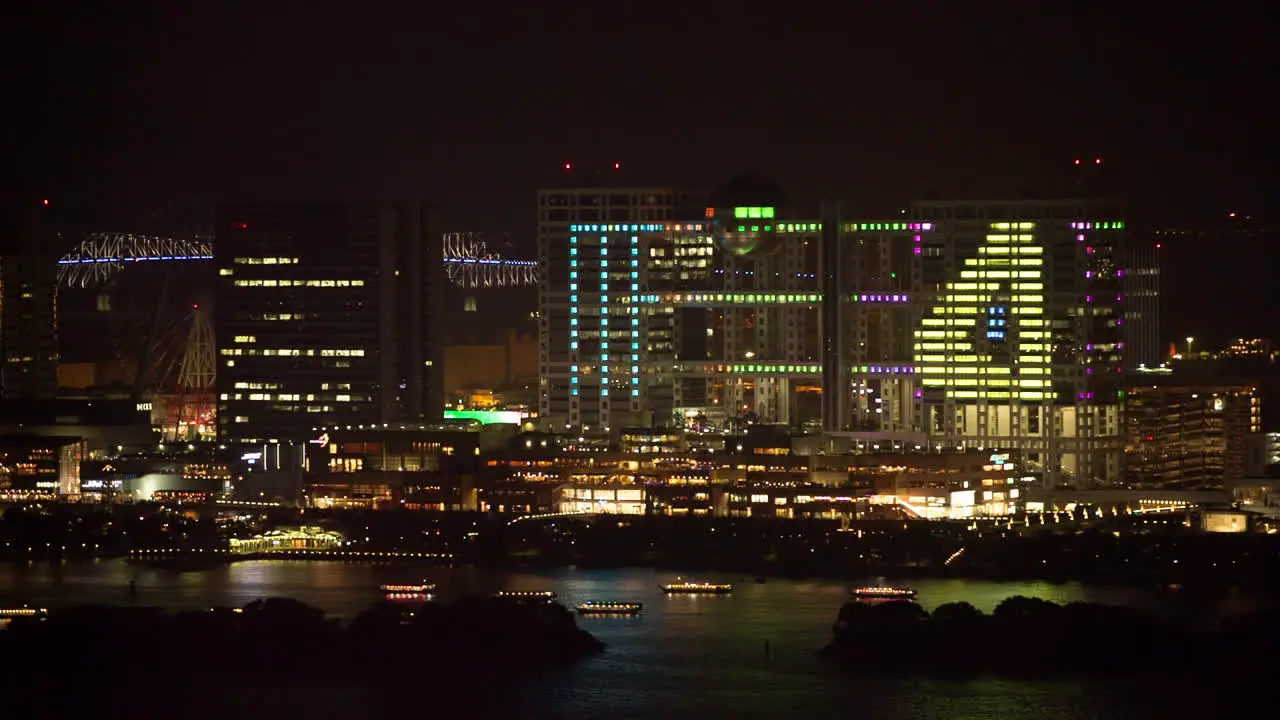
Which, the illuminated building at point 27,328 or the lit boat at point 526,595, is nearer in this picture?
the lit boat at point 526,595

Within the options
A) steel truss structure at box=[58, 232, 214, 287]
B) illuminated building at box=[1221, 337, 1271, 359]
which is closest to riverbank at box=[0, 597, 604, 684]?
steel truss structure at box=[58, 232, 214, 287]

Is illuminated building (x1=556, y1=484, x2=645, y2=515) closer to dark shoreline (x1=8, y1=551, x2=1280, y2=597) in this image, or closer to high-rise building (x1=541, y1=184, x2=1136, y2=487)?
dark shoreline (x1=8, y1=551, x2=1280, y2=597)

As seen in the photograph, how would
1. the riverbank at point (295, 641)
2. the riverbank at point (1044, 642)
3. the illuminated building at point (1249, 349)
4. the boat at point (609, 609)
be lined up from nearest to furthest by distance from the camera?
the riverbank at point (1044, 642) → the riverbank at point (295, 641) → the boat at point (609, 609) → the illuminated building at point (1249, 349)

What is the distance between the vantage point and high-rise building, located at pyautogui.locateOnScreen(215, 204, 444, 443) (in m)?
50.6

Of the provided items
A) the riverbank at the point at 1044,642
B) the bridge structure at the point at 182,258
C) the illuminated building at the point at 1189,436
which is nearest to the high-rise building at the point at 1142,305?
the illuminated building at the point at 1189,436

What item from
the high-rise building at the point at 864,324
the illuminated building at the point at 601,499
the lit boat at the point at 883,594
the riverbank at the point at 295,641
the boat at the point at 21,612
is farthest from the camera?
the high-rise building at the point at 864,324

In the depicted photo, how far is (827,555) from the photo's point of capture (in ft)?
133

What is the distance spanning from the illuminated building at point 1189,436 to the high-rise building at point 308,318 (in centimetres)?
1219

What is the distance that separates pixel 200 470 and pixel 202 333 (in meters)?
6.12

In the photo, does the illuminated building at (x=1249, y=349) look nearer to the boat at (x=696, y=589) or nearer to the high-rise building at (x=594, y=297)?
the high-rise building at (x=594, y=297)

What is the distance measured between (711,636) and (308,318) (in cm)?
1844

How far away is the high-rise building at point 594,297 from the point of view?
50.7 metres

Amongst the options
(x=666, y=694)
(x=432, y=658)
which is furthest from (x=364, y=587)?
(x=666, y=694)

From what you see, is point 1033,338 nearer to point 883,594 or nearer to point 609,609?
point 883,594
